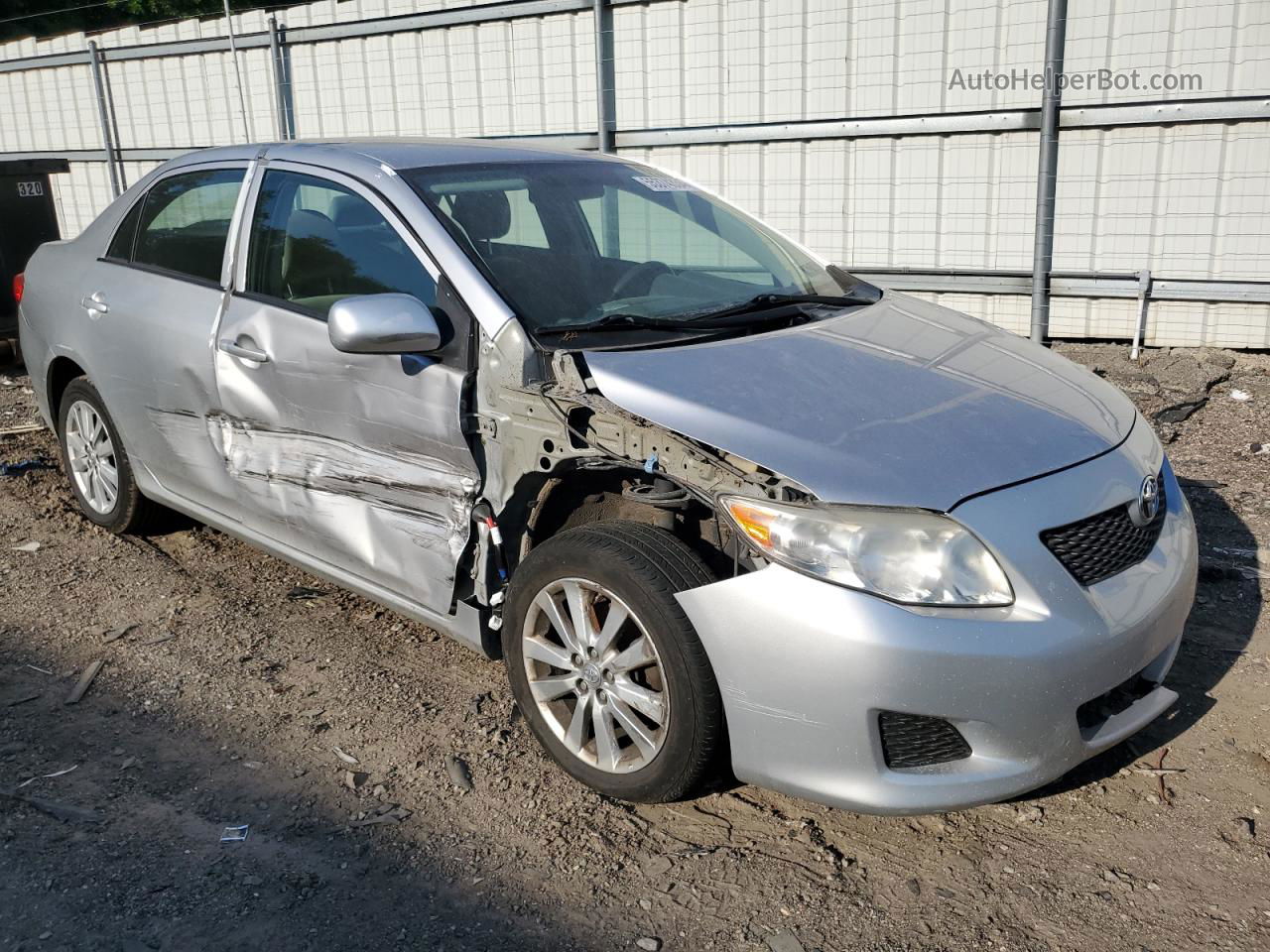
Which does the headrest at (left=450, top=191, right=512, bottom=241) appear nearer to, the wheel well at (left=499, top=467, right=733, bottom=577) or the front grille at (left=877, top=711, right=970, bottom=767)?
the wheel well at (left=499, top=467, right=733, bottom=577)

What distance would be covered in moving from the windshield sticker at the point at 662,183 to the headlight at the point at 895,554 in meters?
1.91

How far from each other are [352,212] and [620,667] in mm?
1747

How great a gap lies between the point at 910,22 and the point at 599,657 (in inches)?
253

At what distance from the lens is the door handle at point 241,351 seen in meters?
3.61

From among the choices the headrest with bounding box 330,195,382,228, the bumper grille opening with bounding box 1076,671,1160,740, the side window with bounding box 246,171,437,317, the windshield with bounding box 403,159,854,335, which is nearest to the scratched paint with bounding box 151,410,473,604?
the side window with bounding box 246,171,437,317

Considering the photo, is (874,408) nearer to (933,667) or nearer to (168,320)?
(933,667)

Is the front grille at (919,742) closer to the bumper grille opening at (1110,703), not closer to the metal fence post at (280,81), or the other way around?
the bumper grille opening at (1110,703)

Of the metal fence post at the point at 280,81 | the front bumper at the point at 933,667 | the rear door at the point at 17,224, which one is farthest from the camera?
the metal fence post at the point at 280,81

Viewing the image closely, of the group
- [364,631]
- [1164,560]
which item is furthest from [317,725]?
[1164,560]

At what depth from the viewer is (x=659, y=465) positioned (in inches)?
108

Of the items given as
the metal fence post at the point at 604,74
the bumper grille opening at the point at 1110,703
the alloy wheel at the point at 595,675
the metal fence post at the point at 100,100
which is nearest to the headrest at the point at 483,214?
the alloy wheel at the point at 595,675

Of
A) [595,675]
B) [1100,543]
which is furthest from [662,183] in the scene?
[1100,543]

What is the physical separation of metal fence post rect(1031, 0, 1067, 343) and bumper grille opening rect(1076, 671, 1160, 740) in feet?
17.4

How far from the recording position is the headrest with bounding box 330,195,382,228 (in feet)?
11.3
